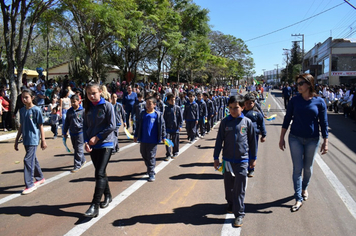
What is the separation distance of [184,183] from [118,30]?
13.3 m

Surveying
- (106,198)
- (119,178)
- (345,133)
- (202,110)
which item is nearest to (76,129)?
(119,178)

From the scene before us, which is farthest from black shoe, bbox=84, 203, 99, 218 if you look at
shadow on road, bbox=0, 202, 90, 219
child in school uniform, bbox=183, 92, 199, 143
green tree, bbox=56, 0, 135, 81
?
green tree, bbox=56, 0, 135, 81

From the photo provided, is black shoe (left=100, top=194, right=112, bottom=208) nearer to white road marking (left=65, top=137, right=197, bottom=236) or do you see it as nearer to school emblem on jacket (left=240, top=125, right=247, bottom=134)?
white road marking (left=65, top=137, right=197, bottom=236)

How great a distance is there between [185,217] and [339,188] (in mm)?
3260

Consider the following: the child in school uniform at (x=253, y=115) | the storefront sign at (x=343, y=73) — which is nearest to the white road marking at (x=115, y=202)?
the child in school uniform at (x=253, y=115)

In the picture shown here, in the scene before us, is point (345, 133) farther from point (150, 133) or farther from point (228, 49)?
point (228, 49)

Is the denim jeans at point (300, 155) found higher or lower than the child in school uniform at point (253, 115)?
lower

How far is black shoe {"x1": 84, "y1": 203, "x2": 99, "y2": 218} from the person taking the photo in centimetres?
421

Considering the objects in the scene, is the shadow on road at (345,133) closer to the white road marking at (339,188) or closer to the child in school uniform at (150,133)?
the white road marking at (339,188)

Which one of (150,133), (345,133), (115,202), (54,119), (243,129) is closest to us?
(243,129)

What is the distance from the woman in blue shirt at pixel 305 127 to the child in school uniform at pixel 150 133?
269 cm

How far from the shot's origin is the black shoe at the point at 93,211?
421 centimetres

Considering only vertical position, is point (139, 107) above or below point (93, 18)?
below

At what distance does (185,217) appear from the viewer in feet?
14.2
